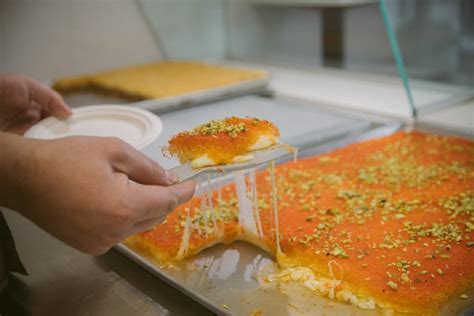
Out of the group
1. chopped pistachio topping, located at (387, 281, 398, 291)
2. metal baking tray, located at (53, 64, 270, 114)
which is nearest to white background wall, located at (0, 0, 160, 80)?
metal baking tray, located at (53, 64, 270, 114)

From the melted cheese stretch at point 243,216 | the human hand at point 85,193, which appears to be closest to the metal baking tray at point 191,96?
the melted cheese stretch at point 243,216

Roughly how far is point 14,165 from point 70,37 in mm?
1933

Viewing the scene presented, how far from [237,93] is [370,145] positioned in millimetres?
513

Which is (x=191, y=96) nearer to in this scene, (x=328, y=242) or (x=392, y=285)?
(x=328, y=242)

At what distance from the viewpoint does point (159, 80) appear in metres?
1.89

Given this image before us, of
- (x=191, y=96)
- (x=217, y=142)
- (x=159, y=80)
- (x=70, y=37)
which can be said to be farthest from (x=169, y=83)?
(x=217, y=142)

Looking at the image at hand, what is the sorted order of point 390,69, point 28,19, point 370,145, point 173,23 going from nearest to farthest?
point 370,145, point 390,69, point 28,19, point 173,23

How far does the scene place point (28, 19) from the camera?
225 centimetres

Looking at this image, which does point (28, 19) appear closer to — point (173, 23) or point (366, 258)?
point (173, 23)

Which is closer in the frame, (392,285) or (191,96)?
(392,285)

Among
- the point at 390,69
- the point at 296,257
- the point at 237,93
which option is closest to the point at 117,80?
the point at 237,93

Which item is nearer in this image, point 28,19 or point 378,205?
point 378,205

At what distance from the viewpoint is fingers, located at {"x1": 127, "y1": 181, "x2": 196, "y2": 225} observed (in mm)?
598

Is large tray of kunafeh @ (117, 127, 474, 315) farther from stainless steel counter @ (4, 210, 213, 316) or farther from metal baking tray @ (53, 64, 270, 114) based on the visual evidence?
metal baking tray @ (53, 64, 270, 114)
